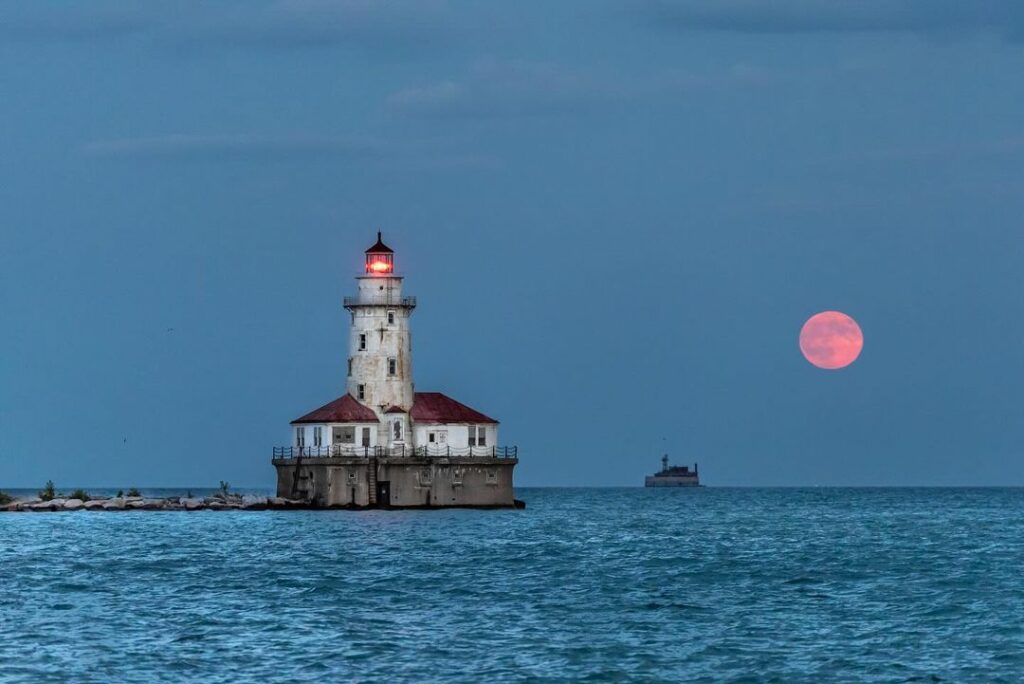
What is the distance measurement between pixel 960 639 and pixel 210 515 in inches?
3176

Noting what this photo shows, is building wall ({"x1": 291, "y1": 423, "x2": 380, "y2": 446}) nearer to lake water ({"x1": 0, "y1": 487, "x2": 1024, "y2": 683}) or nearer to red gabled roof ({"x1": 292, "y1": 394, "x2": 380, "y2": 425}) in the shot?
red gabled roof ({"x1": 292, "y1": 394, "x2": 380, "y2": 425})

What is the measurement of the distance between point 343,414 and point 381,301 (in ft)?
22.4

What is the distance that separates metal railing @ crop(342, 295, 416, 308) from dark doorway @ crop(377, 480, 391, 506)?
399 inches

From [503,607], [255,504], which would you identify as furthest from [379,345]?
[503,607]

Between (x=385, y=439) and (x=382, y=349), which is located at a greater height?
(x=382, y=349)

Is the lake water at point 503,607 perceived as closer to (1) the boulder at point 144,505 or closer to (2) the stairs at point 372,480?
(2) the stairs at point 372,480

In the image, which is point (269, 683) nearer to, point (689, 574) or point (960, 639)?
point (960, 639)

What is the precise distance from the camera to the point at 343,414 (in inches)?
4099

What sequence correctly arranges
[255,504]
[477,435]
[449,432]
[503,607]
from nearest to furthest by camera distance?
[503,607] < [449,432] < [477,435] < [255,504]

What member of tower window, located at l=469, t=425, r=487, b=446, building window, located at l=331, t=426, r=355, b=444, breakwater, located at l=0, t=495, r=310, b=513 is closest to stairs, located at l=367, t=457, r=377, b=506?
building window, located at l=331, t=426, r=355, b=444

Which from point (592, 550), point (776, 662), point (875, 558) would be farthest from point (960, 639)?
point (592, 550)

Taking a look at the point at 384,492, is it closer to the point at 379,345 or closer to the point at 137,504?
the point at 379,345

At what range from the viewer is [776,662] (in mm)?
37781

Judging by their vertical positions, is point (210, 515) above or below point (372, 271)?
below
